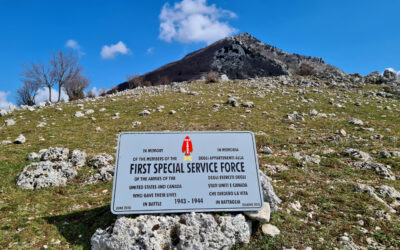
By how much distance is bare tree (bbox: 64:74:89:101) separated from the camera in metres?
43.5

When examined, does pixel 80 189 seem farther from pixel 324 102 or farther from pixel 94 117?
pixel 324 102

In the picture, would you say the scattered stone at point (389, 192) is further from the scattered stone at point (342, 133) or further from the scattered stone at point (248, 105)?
the scattered stone at point (248, 105)

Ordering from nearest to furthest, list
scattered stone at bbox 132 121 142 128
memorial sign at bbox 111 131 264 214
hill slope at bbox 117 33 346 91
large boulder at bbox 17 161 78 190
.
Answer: memorial sign at bbox 111 131 264 214 < large boulder at bbox 17 161 78 190 < scattered stone at bbox 132 121 142 128 < hill slope at bbox 117 33 346 91

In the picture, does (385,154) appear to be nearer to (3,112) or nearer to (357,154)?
(357,154)

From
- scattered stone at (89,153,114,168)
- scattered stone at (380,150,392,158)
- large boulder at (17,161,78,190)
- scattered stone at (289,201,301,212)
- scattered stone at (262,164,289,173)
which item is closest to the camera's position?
scattered stone at (289,201,301,212)

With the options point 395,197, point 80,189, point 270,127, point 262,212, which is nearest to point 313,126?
point 270,127

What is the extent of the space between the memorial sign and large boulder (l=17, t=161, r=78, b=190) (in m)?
4.19

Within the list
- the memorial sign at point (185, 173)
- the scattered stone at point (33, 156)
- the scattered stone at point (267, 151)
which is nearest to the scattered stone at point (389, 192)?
the scattered stone at point (267, 151)

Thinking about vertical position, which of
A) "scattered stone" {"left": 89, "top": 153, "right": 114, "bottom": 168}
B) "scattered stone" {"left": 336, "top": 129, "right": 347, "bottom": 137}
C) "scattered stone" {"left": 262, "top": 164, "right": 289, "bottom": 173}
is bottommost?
"scattered stone" {"left": 262, "top": 164, "right": 289, "bottom": 173}

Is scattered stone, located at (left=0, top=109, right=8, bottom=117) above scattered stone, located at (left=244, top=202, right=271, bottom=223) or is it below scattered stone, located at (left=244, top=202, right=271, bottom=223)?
above

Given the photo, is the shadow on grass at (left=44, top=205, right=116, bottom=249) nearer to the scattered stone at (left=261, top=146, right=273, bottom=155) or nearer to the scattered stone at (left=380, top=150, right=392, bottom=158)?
the scattered stone at (left=261, top=146, right=273, bottom=155)

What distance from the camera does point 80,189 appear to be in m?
7.61

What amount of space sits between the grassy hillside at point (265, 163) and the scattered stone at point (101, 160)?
0.38m

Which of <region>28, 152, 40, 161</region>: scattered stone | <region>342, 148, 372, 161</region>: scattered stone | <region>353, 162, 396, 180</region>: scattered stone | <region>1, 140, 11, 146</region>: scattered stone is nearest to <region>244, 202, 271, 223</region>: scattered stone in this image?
<region>353, 162, 396, 180</region>: scattered stone
